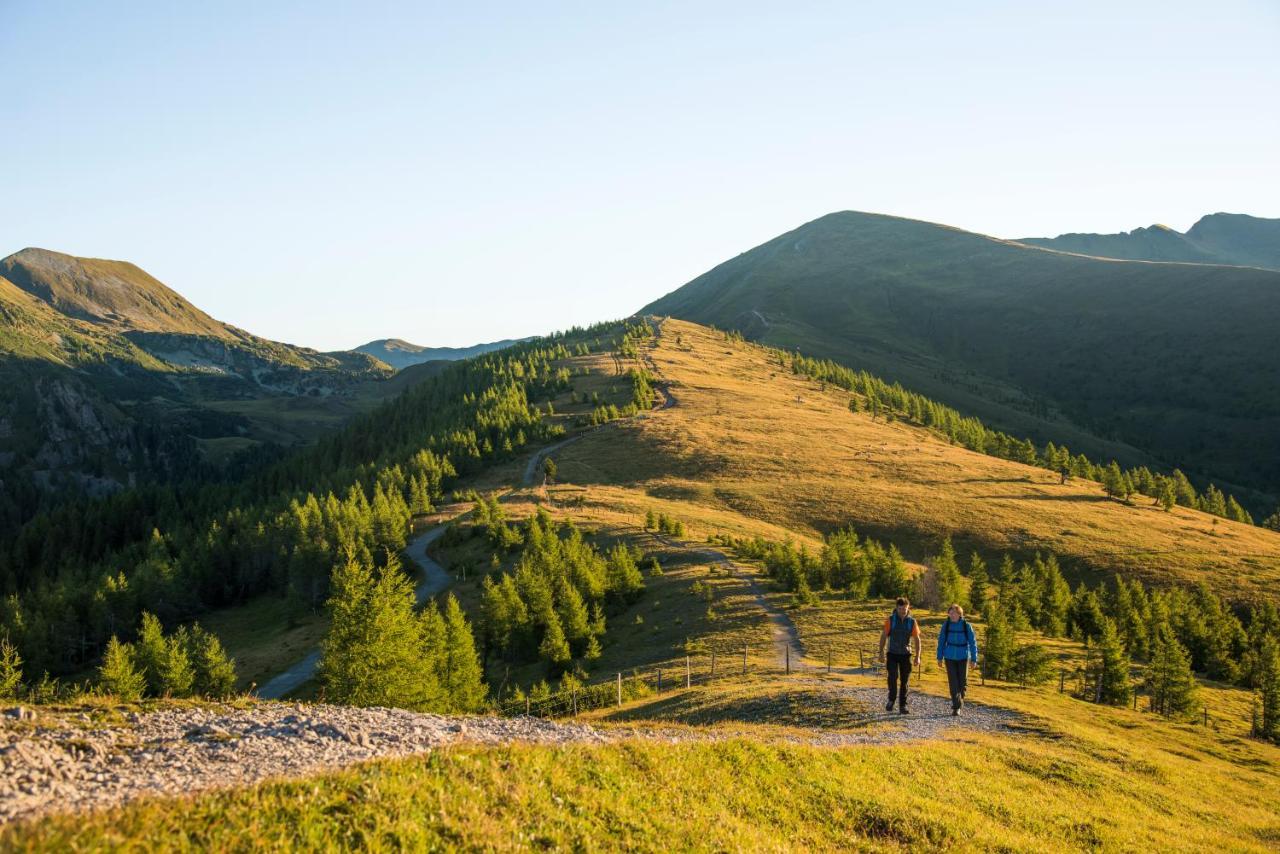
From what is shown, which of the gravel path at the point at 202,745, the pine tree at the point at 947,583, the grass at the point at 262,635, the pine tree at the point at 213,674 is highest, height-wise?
the gravel path at the point at 202,745

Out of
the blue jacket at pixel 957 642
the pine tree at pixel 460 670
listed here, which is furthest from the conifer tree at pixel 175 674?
the blue jacket at pixel 957 642

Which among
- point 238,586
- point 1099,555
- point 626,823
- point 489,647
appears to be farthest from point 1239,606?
point 238,586

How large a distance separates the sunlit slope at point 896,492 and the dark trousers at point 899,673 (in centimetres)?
7462

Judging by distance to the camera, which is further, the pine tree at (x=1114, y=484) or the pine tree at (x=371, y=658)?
the pine tree at (x=1114, y=484)

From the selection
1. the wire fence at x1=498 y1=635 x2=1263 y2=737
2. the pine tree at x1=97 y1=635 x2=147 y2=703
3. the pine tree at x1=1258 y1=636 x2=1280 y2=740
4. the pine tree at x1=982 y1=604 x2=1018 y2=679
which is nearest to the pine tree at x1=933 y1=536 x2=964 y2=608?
the wire fence at x1=498 y1=635 x2=1263 y2=737

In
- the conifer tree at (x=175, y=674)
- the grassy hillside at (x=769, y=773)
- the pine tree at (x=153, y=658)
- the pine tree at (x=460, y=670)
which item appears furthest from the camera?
the pine tree at (x=153, y=658)

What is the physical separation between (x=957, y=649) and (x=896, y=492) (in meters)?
93.9

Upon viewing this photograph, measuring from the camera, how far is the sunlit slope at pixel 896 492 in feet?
311

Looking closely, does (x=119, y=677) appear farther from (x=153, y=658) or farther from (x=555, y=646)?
(x=555, y=646)

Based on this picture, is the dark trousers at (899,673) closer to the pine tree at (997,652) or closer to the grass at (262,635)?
the pine tree at (997,652)

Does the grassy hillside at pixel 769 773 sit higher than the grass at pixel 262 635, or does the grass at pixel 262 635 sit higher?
the grassy hillside at pixel 769 773

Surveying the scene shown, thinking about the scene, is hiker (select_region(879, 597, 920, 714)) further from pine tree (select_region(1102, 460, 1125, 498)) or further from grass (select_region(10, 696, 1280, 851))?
pine tree (select_region(1102, 460, 1125, 498))

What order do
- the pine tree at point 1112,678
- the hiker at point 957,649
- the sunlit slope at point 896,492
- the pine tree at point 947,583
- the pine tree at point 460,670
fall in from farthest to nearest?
the sunlit slope at point 896,492 < the pine tree at point 947,583 < the pine tree at point 460,670 < the pine tree at point 1112,678 < the hiker at point 957,649

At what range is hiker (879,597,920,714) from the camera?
22781 millimetres
